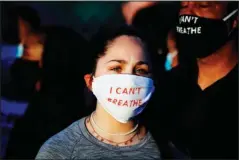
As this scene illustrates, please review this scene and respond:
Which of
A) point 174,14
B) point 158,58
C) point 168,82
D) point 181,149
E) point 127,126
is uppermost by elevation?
point 174,14

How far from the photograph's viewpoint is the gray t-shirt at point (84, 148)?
2.59 metres

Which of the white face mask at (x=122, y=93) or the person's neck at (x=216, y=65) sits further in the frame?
the person's neck at (x=216, y=65)

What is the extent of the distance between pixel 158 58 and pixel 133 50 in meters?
0.18

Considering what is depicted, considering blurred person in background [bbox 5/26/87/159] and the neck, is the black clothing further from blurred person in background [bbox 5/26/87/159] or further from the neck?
blurred person in background [bbox 5/26/87/159]

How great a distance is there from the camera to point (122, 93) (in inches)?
100.0

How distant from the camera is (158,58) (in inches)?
103

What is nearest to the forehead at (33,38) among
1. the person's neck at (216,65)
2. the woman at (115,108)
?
the woman at (115,108)

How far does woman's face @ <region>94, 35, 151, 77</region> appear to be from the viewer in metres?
2.54

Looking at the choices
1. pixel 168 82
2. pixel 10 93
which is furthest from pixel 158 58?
pixel 10 93

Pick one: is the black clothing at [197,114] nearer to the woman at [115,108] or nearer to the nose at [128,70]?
the woman at [115,108]

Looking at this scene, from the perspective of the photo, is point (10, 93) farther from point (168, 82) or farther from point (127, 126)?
point (168, 82)

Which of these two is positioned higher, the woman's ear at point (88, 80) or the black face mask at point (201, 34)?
the black face mask at point (201, 34)

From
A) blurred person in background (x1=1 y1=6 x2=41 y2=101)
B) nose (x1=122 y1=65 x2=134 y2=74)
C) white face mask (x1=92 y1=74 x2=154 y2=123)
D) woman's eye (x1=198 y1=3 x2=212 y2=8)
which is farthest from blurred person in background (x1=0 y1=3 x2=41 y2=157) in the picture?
woman's eye (x1=198 y1=3 x2=212 y2=8)

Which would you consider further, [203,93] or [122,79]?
[203,93]
